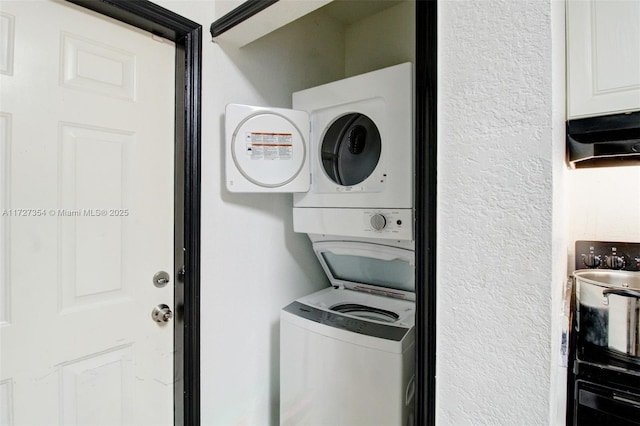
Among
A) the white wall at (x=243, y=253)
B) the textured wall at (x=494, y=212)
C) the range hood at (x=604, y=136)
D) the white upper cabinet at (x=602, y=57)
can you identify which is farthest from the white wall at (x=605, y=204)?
the white wall at (x=243, y=253)

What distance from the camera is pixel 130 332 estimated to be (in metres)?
1.25

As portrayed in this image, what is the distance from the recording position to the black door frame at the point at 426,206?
28.9 inches

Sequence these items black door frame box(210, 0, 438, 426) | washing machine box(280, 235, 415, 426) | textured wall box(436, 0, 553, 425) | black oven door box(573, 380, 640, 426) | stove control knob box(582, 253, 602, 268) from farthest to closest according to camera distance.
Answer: stove control knob box(582, 253, 602, 268)
washing machine box(280, 235, 415, 426)
black oven door box(573, 380, 640, 426)
black door frame box(210, 0, 438, 426)
textured wall box(436, 0, 553, 425)

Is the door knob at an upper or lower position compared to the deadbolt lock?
lower

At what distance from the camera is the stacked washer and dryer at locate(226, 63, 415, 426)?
1.27 m

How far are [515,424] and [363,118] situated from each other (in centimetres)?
124

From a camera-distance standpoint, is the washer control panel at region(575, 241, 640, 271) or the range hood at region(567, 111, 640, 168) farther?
the washer control panel at region(575, 241, 640, 271)

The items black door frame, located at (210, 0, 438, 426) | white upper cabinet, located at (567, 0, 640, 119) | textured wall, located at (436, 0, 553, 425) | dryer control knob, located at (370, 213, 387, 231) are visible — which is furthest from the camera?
dryer control knob, located at (370, 213, 387, 231)

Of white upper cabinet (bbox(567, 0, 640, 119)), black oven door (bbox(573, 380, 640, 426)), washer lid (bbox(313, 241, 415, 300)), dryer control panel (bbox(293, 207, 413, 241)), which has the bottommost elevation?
black oven door (bbox(573, 380, 640, 426))

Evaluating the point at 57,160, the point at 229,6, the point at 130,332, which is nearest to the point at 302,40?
the point at 229,6

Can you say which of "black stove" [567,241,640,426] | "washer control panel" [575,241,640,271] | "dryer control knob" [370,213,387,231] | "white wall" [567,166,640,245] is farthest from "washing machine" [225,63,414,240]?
"washer control panel" [575,241,640,271]

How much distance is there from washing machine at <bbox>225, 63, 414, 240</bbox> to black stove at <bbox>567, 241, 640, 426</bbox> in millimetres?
713

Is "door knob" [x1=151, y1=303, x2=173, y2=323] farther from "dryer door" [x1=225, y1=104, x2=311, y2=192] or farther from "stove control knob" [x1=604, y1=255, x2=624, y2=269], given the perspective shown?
"stove control knob" [x1=604, y1=255, x2=624, y2=269]

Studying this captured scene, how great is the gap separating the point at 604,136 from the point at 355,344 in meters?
1.20
